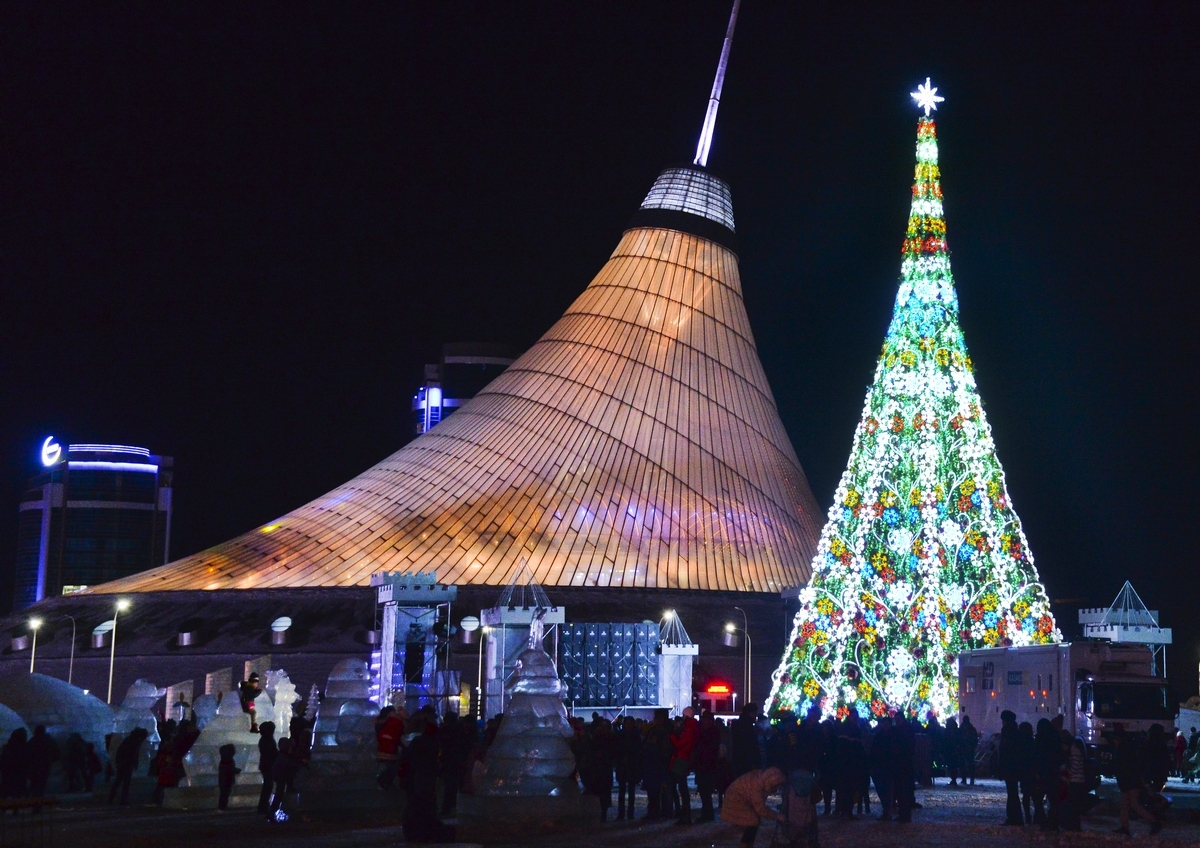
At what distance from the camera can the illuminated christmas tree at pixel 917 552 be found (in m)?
24.2

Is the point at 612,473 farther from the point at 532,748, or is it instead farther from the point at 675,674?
the point at 532,748

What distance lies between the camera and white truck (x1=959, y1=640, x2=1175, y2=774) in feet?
71.5

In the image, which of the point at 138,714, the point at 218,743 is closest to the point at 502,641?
the point at 138,714

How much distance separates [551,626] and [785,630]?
6236mm

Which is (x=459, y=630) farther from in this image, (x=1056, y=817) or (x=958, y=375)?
(x=1056, y=817)

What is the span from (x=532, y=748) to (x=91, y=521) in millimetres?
95133

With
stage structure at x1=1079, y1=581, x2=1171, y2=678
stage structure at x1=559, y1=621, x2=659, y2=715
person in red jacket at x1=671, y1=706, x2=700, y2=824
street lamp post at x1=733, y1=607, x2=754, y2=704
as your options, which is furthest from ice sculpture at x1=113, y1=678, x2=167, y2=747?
stage structure at x1=1079, y1=581, x2=1171, y2=678

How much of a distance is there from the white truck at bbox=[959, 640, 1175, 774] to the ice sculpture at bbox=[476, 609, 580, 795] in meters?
8.88

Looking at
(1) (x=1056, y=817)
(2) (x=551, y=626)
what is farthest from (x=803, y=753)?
(2) (x=551, y=626)

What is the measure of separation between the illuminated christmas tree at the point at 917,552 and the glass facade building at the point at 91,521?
85.8m

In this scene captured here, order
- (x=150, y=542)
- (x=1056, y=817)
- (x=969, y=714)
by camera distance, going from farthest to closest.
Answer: (x=150, y=542) < (x=969, y=714) < (x=1056, y=817)

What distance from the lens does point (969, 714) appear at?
2422 cm

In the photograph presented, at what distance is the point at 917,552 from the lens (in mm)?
24266

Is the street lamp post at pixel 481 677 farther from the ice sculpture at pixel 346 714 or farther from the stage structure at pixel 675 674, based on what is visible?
the ice sculpture at pixel 346 714
